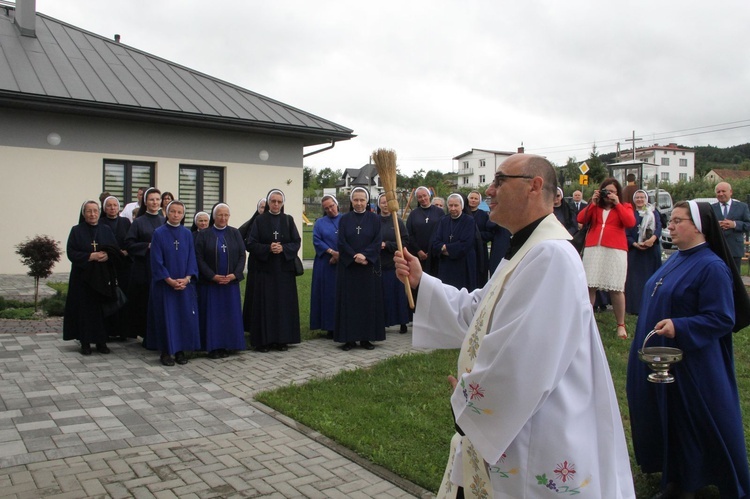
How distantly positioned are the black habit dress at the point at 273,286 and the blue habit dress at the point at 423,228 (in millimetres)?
2568

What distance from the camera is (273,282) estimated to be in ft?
30.5

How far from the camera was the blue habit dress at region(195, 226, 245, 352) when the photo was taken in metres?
8.67

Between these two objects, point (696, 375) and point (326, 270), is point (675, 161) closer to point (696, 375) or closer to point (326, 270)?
point (326, 270)

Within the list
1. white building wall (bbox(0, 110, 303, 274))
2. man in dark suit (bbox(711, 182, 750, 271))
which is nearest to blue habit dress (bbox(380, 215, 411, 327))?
man in dark suit (bbox(711, 182, 750, 271))

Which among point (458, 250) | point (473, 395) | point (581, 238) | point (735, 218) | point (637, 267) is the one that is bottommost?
point (473, 395)

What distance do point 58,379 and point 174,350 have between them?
1.36m

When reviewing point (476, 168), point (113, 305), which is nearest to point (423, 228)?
point (113, 305)

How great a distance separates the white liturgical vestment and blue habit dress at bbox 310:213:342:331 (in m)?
7.36

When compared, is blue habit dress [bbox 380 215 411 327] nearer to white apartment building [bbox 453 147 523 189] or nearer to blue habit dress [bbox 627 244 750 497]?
blue habit dress [bbox 627 244 750 497]

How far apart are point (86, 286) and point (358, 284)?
3691 millimetres

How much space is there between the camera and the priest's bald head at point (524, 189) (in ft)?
9.04

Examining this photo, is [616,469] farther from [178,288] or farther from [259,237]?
[259,237]

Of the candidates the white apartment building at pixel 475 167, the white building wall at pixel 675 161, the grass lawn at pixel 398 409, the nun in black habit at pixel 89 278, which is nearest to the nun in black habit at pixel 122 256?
the nun in black habit at pixel 89 278

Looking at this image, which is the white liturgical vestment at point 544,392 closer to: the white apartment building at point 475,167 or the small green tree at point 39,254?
the small green tree at point 39,254
